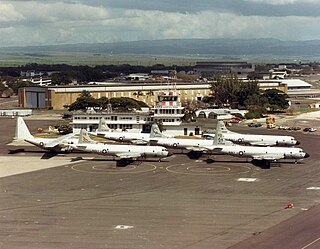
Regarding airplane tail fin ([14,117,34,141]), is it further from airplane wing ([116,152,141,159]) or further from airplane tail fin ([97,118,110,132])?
airplane wing ([116,152,141,159])

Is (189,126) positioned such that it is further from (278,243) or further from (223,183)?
(278,243)

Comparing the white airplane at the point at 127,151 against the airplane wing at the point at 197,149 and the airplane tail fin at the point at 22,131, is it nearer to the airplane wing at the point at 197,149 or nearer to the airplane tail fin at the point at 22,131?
the airplane wing at the point at 197,149

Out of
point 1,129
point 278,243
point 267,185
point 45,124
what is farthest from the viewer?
point 45,124

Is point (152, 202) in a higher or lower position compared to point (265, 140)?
lower

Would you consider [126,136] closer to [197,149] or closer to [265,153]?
[197,149]

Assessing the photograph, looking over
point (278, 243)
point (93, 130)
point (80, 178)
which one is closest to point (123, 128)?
point (93, 130)

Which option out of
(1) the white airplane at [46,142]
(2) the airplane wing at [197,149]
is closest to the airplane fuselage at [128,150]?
(2) the airplane wing at [197,149]

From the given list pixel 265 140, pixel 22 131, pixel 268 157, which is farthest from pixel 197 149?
pixel 22 131

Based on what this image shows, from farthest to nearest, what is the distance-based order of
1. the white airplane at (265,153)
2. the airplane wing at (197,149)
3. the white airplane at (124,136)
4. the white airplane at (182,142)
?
the white airplane at (124,136) → the white airplane at (182,142) → the airplane wing at (197,149) → the white airplane at (265,153)
